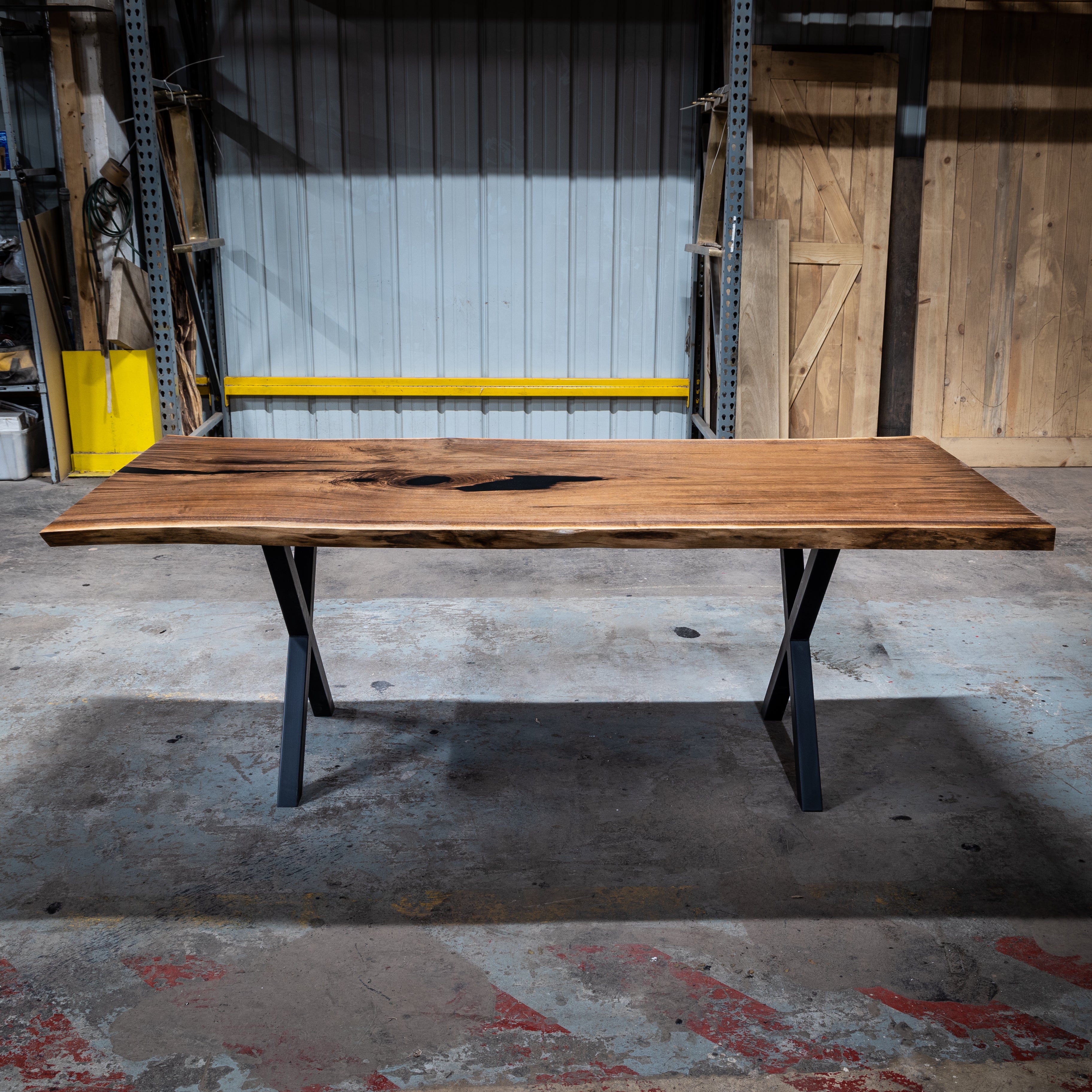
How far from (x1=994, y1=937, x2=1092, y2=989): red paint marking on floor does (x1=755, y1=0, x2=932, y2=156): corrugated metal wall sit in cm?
473

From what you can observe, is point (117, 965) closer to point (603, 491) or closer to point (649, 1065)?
point (649, 1065)

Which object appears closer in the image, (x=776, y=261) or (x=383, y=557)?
(x=383, y=557)

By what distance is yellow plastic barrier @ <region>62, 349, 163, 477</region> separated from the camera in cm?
543

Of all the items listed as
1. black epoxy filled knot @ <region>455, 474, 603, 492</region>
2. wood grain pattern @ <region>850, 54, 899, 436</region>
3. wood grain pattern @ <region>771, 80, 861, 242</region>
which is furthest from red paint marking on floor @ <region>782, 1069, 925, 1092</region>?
wood grain pattern @ <region>771, 80, 861, 242</region>

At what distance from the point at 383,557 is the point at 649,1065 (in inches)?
117

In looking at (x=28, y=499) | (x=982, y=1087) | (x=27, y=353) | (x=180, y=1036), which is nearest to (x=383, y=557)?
(x=28, y=499)

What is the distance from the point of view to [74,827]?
97.3 inches

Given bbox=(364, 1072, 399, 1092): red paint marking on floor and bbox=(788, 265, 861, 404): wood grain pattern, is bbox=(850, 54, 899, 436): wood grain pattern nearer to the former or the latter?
bbox=(788, 265, 861, 404): wood grain pattern

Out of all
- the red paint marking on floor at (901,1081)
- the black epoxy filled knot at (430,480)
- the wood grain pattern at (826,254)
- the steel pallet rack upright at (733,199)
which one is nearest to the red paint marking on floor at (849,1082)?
the red paint marking on floor at (901,1081)

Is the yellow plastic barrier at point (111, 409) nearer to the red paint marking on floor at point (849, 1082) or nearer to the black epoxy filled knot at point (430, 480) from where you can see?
the black epoxy filled knot at point (430, 480)

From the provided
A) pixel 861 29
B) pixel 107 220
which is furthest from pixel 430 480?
pixel 861 29

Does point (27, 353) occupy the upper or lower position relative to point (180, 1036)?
Answer: upper

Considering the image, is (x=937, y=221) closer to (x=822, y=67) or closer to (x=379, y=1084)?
(x=822, y=67)

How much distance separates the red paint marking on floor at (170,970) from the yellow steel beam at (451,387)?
4.26m
